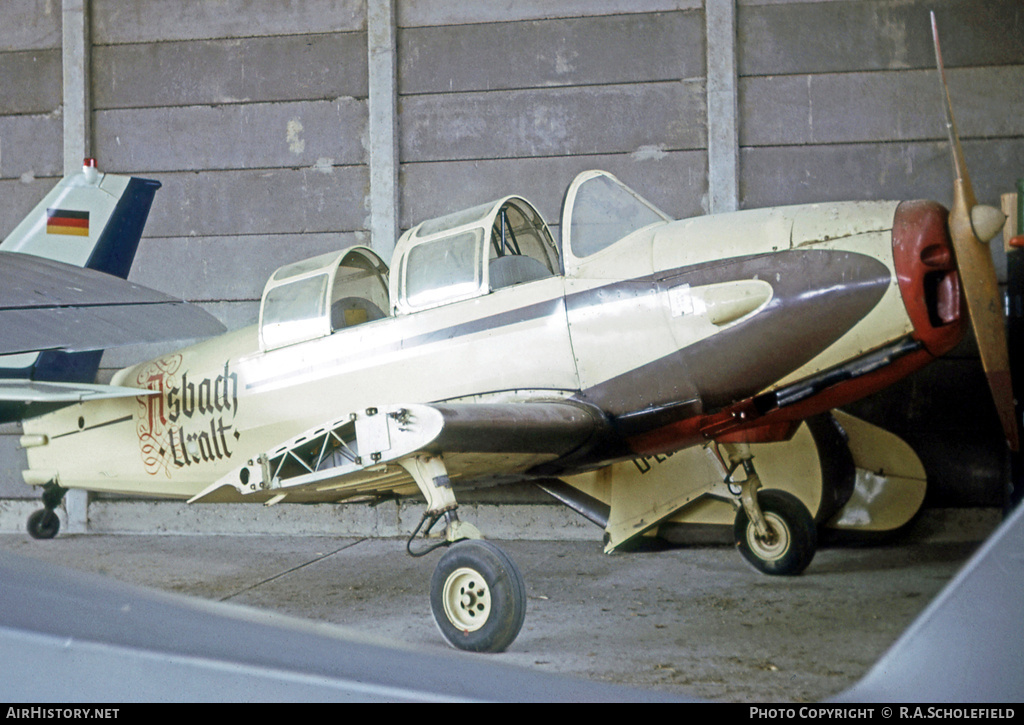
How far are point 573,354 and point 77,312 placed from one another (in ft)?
6.99

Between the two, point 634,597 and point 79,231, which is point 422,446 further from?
point 79,231

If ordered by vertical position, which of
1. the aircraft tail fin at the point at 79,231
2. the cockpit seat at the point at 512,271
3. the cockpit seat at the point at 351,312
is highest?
the aircraft tail fin at the point at 79,231

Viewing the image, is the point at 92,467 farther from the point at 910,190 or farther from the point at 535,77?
the point at 910,190

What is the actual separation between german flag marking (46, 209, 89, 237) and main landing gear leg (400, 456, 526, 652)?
10.3 feet

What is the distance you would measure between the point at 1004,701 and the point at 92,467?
509cm

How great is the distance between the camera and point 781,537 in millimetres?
3875

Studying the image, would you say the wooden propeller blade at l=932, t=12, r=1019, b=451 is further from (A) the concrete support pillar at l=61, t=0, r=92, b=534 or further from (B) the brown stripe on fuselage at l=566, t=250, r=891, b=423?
(A) the concrete support pillar at l=61, t=0, r=92, b=534

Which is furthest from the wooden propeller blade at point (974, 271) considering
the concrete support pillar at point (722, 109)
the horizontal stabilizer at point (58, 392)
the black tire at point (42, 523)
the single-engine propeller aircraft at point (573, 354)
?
the black tire at point (42, 523)

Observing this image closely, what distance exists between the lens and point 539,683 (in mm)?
584

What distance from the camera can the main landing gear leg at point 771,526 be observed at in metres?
3.79

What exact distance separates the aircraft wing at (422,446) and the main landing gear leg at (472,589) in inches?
6.5

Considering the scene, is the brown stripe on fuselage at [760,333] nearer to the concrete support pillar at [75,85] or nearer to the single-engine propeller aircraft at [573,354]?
the single-engine propeller aircraft at [573,354]

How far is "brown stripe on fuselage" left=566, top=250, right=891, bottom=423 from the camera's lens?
9.62 ft
